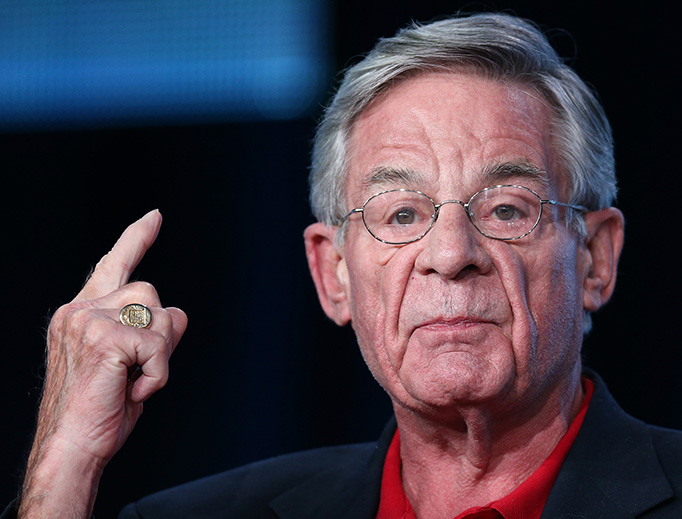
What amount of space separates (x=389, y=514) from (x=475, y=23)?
1.20 metres

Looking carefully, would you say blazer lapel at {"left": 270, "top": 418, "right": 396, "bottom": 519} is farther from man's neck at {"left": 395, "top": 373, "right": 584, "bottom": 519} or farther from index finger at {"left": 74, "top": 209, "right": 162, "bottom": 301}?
index finger at {"left": 74, "top": 209, "right": 162, "bottom": 301}

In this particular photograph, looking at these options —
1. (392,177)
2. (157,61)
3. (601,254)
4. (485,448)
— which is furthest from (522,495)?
(157,61)

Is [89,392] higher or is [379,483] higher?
[89,392]

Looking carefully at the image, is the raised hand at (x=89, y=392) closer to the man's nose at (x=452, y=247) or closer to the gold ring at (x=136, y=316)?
the gold ring at (x=136, y=316)

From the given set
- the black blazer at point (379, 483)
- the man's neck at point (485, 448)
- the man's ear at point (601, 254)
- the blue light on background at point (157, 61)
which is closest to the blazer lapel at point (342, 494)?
the black blazer at point (379, 483)

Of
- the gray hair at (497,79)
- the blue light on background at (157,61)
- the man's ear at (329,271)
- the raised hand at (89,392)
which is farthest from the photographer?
the blue light on background at (157,61)

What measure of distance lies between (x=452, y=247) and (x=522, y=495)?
547 millimetres

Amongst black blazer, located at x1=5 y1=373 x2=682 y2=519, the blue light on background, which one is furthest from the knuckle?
the blue light on background

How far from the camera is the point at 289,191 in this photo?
3.67m

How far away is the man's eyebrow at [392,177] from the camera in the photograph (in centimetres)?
202

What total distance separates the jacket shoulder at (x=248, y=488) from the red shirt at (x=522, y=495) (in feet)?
0.49

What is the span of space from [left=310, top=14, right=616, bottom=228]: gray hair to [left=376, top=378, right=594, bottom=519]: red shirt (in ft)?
1.75

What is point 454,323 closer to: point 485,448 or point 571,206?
point 485,448

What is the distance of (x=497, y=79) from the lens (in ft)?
6.94
